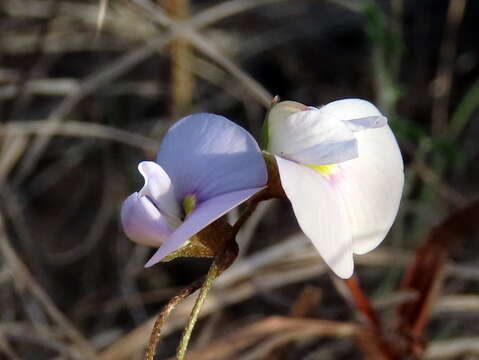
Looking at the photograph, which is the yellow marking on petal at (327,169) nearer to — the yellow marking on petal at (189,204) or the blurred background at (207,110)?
the yellow marking on petal at (189,204)

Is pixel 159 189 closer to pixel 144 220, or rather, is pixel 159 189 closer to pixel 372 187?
pixel 144 220

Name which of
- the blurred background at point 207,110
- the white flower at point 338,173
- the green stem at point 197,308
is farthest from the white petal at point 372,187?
the blurred background at point 207,110

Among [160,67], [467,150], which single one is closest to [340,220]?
[467,150]

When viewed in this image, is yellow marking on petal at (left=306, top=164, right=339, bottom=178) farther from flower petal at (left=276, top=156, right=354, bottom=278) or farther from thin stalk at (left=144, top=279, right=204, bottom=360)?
thin stalk at (left=144, top=279, right=204, bottom=360)

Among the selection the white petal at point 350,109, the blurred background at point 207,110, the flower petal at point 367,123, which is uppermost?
the flower petal at point 367,123

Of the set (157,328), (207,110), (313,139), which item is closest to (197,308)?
(157,328)
